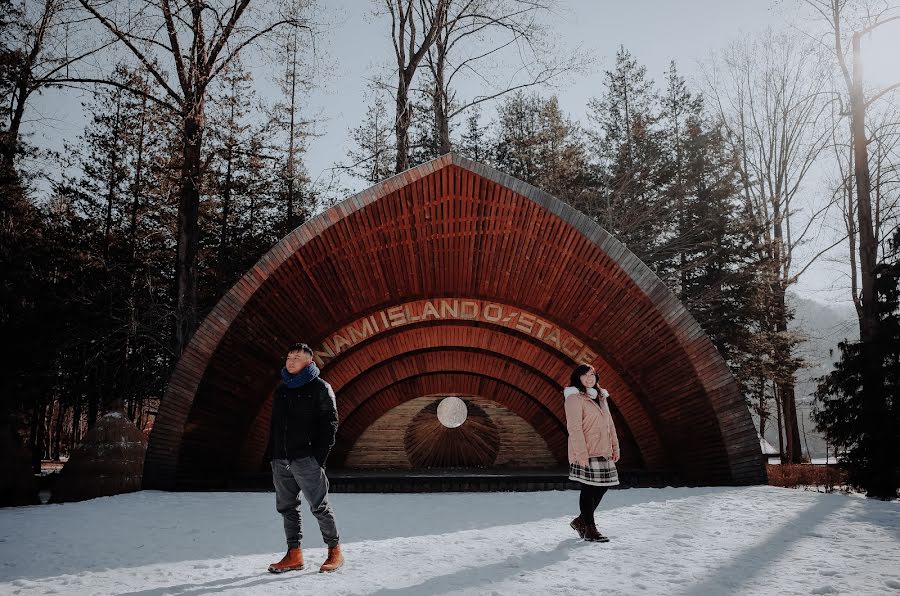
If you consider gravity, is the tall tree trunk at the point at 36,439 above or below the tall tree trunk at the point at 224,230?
below

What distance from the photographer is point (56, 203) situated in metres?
23.7

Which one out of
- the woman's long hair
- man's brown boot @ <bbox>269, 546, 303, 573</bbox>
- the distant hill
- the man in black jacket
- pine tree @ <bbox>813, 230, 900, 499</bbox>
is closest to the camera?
man's brown boot @ <bbox>269, 546, 303, 573</bbox>

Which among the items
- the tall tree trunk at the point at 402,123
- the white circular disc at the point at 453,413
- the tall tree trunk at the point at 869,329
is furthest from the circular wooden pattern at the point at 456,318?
the tall tree trunk at the point at 402,123

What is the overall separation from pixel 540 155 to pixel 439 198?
1702cm

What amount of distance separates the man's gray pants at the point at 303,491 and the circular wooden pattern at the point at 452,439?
→ 23.2ft

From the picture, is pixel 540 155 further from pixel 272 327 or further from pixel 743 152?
pixel 272 327

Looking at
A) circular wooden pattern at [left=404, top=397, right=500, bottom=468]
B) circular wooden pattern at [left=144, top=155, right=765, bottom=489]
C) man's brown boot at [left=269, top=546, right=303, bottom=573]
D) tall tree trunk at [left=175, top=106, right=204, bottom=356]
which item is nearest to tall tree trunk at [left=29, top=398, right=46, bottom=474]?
tall tree trunk at [left=175, top=106, right=204, bottom=356]

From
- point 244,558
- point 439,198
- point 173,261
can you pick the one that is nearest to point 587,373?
point 244,558

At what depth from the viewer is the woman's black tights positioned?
5.28 metres

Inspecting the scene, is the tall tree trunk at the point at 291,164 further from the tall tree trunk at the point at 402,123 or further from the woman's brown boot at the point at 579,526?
the woman's brown boot at the point at 579,526

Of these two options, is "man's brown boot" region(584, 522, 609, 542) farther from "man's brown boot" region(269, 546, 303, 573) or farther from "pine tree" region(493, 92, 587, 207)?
"pine tree" region(493, 92, 587, 207)

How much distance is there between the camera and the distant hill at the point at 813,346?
16.2 m

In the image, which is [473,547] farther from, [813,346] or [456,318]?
[813,346]

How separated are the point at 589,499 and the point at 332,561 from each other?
241 centimetres
